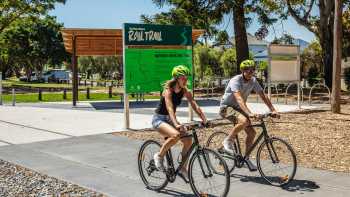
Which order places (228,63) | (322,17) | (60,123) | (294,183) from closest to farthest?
(294,183) < (60,123) < (322,17) < (228,63)

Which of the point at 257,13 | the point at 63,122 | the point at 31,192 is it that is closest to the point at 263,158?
the point at 31,192

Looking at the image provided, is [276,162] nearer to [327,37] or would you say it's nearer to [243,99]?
[243,99]

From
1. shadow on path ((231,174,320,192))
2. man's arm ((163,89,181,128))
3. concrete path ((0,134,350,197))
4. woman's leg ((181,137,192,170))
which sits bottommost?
concrete path ((0,134,350,197))

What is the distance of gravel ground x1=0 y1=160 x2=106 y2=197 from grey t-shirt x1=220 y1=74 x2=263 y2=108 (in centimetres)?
217

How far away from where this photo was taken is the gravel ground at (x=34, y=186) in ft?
22.0

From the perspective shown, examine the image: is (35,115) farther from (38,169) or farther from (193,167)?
(193,167)

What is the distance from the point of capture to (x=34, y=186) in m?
7.14

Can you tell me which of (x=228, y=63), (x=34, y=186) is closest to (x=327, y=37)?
(x=34, y=186)

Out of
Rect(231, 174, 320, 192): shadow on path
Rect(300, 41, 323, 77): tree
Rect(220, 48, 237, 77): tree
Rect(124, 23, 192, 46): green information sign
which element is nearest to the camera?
Rect(231, 174, 320, 192): shadow on path

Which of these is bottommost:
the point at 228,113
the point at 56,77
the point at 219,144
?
the point at 219,144

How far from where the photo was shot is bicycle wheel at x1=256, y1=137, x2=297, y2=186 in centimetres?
653

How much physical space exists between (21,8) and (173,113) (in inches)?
1398

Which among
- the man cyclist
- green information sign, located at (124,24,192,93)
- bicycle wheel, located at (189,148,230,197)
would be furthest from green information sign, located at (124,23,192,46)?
bicycle wheel, located at (189,148,230,197)

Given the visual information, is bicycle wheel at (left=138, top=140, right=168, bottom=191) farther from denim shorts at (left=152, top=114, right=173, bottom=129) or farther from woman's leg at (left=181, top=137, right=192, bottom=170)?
woman's leg at (left=181, top=137, right=192, bottom=170)
